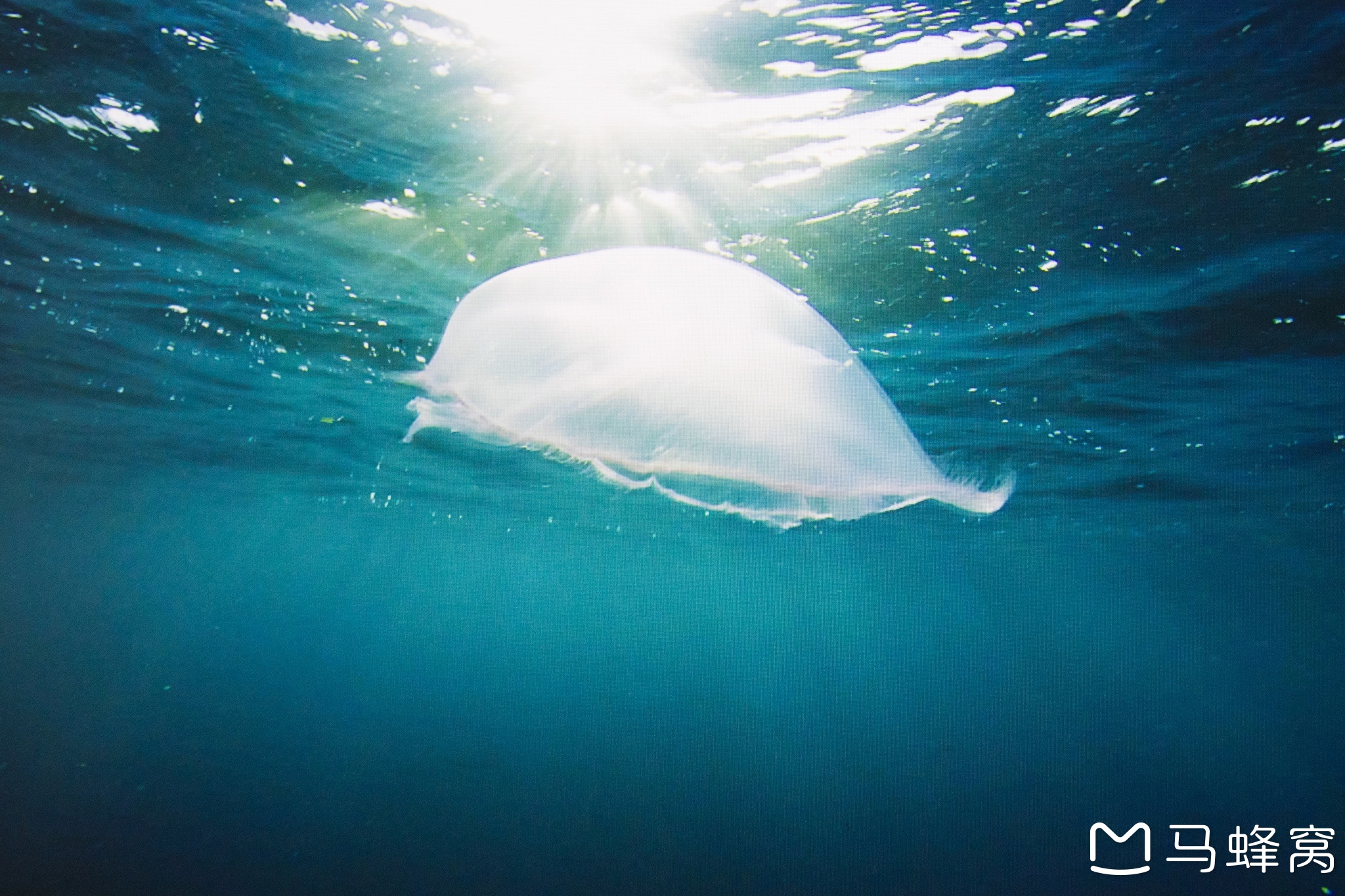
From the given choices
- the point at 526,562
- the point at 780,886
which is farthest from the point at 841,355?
the point at 526,562

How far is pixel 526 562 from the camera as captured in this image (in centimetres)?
4400

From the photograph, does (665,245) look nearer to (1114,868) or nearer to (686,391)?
(686,391)

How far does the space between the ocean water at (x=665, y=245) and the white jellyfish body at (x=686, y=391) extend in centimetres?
43

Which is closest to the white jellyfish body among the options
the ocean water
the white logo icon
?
the ocean water

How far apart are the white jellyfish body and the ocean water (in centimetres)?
43

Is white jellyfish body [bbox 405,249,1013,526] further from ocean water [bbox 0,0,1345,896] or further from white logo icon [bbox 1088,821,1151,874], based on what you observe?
white logo icon [bbox 1088,821,1151,874]

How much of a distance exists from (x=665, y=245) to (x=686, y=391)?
5117 millimetres

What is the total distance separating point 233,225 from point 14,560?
81.3 metres

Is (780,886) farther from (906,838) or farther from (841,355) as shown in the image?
(841,355)

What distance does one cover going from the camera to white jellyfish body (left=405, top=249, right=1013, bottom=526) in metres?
2.49

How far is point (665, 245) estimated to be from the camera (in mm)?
7215
